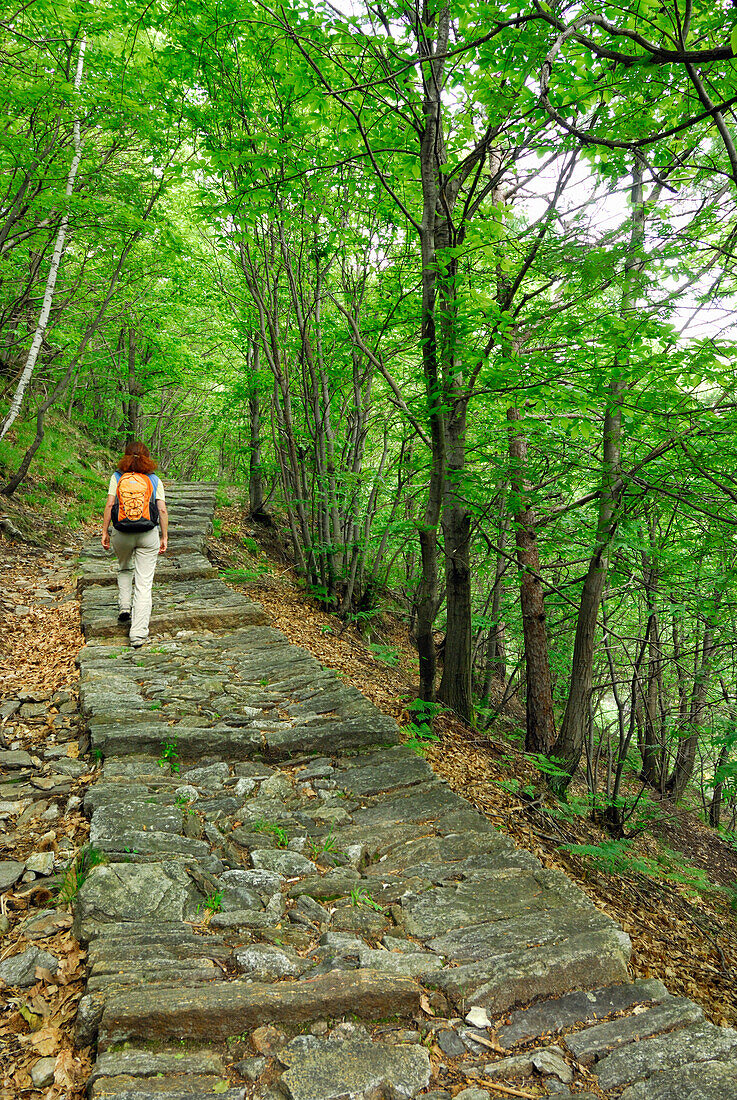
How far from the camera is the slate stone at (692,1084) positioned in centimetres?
204

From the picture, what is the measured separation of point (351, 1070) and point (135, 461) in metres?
5.52

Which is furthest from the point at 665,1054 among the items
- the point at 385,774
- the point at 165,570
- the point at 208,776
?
the point at 165,570

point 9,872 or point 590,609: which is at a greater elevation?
point 590,609

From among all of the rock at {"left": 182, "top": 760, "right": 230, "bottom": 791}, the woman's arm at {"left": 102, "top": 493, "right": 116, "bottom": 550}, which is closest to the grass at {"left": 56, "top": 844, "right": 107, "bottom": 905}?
the rock at {"left": 182, "top": 760, "right": 230, "bottom": 791}

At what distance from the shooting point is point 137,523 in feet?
19.6

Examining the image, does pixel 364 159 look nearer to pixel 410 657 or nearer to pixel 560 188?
pixel 560 188

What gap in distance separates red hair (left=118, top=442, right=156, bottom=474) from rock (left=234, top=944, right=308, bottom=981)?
4.86 m

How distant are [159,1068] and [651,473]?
6.18 meters

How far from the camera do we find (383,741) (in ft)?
16.1

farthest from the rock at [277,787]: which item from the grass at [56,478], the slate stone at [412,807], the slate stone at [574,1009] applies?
the grass at [56,478]

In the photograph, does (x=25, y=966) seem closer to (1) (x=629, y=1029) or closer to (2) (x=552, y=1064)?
(2) (x=552, y=1064)

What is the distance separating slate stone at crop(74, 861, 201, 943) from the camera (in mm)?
2520

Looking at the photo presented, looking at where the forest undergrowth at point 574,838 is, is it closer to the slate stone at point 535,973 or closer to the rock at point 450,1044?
the slate stone at point 535,973

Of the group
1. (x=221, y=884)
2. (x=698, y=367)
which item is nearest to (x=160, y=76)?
(x=698, y=367)
